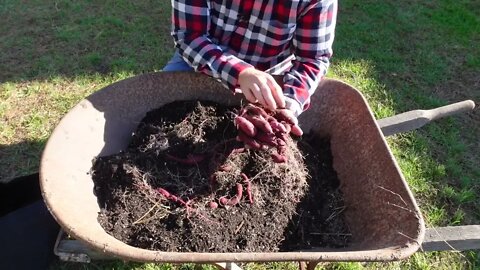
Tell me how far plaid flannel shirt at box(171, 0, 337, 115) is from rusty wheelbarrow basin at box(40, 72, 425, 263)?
103 millimetres

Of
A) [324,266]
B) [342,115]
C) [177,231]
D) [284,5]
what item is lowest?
[324,266]

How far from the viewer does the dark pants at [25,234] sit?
174 centimetres

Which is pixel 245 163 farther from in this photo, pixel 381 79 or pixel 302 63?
pixel 381 79

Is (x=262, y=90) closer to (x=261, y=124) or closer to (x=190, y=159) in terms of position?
(x=261, y=124)

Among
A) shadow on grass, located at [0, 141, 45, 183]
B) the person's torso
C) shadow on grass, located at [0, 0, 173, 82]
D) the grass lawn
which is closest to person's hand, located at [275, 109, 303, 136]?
the person's torso

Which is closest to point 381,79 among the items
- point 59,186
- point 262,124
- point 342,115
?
point 342,115

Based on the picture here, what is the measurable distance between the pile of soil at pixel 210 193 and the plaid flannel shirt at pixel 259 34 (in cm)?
17

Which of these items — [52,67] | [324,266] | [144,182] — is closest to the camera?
[144,182]

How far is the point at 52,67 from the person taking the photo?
9.07 ft

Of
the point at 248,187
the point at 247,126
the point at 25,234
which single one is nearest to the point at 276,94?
the point at 247,126

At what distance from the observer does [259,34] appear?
176cm

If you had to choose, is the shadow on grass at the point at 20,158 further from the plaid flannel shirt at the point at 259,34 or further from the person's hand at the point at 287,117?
the person's hand at the point at 287,117

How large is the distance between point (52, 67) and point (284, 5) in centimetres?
161

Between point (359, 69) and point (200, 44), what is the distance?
1.48 m
